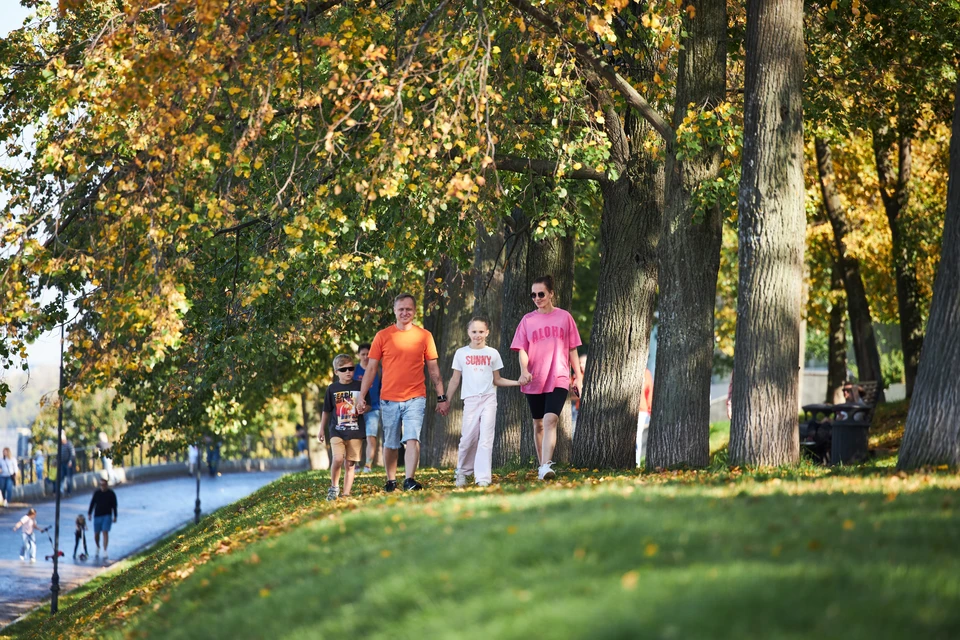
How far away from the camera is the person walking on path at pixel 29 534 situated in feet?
96.0

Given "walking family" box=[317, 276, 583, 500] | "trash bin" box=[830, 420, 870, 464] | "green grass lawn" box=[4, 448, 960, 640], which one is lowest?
"green grass lawn" box=[4, 448, 960, 640]

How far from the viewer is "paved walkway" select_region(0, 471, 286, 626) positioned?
87.5 feet

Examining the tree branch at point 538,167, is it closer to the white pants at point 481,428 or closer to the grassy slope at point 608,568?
the white pants at point 481,428

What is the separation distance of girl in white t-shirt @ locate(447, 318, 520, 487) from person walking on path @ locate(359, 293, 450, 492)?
260 mm

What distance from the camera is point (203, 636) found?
7129mm

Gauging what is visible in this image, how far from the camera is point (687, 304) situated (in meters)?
12.9

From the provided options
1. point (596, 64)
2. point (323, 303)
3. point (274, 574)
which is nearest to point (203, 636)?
point (274, 574)

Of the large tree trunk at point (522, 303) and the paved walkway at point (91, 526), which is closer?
the large tree trunk at point (522, 303)

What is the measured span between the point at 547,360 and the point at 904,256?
46.6 ft

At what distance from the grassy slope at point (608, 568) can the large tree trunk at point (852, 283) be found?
16238mm

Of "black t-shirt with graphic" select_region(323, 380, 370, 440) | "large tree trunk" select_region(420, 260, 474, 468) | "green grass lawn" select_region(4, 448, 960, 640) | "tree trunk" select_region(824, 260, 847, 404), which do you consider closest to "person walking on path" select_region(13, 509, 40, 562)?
"large tree trunk" select_region(420, 260, 474, 468)

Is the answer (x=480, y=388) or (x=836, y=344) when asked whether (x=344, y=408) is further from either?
(x=836, y=344)

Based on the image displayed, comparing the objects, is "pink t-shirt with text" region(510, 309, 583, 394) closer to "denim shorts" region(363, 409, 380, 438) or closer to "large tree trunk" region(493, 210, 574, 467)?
"large tree trunk" region(493, 210, 574, 467)

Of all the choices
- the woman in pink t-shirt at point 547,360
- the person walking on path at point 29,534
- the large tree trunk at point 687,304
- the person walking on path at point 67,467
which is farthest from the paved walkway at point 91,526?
the large tree trunk at point 687,304
